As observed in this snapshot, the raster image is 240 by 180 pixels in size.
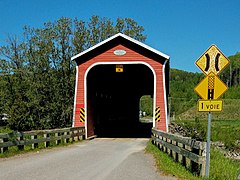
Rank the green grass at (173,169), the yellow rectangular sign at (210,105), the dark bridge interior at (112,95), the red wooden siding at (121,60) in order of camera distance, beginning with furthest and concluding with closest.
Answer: the dark bridge interior at (112,95) → the red wooden siding at (121,60) → the green grass at (173,169) → the yellow rectangular sign at (210,105)

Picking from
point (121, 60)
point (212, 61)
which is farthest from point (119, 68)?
point (212, 61)

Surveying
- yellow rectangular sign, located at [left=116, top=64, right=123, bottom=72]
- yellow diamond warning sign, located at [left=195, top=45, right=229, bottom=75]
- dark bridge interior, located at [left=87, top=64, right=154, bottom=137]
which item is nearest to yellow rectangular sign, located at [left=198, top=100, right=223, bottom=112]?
yellow diamond warning sign, located at [left=195, top=45, right=229, bottom=75]

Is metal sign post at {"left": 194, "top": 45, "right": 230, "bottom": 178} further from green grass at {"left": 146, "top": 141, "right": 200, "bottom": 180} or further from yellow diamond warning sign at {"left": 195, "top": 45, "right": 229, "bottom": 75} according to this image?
green grass at {"left": 146, "top": 141, "right": 200, "bottom": 180}

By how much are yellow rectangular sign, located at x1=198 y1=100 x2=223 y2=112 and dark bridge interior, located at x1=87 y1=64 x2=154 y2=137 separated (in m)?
11.0

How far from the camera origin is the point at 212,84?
6219 mm

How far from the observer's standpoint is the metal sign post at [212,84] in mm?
6168

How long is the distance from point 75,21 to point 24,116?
8217 mm

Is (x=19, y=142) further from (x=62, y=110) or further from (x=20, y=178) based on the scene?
(x=62, y=110)

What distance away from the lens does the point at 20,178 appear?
612 centimetres

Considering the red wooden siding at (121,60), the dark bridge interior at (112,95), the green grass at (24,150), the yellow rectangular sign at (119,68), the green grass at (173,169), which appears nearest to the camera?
the green grass at (173,169)

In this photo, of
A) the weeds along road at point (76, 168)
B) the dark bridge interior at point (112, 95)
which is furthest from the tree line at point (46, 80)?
the weeds along road at point (76, 168)

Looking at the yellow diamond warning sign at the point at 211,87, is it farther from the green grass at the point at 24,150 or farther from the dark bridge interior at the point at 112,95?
the dark bridge interior at the point at 112,95

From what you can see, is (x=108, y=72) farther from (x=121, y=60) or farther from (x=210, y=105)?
(x=210, y=105)

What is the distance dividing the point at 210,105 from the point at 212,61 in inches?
34.3
